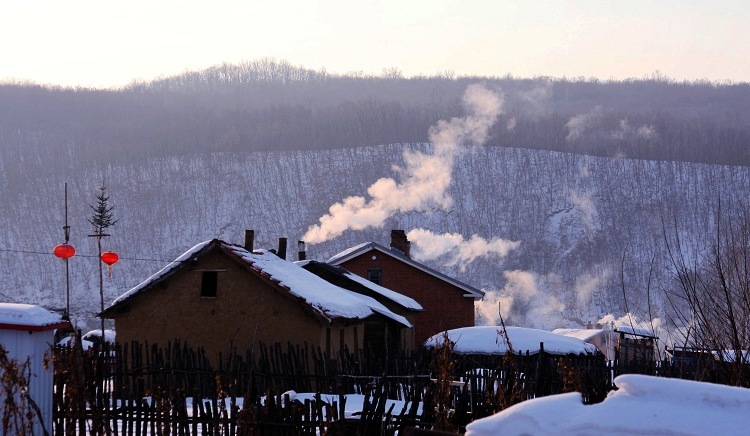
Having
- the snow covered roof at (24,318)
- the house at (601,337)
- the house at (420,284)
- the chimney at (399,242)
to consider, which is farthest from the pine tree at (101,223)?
the house at (601,337)

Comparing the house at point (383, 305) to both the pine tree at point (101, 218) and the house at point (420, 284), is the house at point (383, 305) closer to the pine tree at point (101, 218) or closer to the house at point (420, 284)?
the house at point (420, 284)

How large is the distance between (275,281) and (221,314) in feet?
7.74

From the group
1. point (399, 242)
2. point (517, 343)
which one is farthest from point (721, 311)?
point (399, 242)

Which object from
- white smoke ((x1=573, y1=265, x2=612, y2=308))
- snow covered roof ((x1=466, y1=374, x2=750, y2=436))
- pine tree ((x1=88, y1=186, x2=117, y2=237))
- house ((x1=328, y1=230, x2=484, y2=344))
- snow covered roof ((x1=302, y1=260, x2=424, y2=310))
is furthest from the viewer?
white smoke ((x1=573, y1=265, x2=612, y2=308))

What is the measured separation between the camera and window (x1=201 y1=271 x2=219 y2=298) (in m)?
27.3

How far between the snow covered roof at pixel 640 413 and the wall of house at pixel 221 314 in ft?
76.1

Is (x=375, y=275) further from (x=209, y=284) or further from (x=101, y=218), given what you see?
(x=209, y=284)

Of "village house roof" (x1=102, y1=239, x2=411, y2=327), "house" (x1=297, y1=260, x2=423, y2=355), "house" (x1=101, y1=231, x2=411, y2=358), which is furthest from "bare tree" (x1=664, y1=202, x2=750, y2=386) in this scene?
"house" (x1=297, y1=260, x2=423, y2=355)

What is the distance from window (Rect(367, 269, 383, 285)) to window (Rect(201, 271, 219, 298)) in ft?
73.4

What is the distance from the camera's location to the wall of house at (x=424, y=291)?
Result: 158 ft

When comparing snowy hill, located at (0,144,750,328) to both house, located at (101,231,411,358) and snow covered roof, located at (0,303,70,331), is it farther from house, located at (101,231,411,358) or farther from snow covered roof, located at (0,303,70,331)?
snow covered roof, located at (0,303,70,331)

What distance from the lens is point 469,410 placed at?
12477mm

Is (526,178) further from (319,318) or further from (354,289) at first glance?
(319,318)

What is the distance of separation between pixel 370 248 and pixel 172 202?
452 feet
